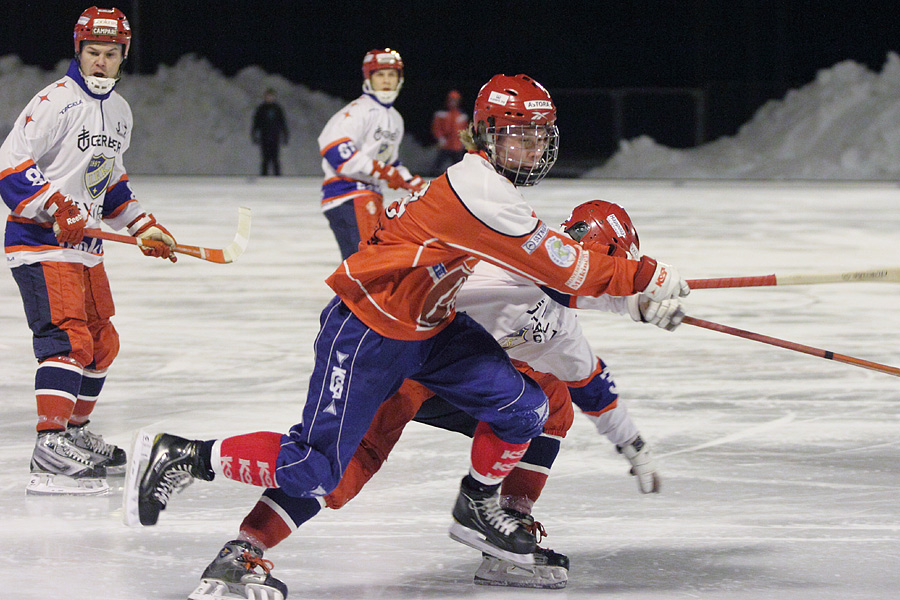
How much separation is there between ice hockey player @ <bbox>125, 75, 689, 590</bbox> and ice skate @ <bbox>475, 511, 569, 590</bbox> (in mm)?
278

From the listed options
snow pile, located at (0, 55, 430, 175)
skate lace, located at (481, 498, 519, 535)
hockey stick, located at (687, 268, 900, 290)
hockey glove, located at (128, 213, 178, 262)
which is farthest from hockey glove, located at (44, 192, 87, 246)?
snow pile, located at (0, 55, 430, 175)

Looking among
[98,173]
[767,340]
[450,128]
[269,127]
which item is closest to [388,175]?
[98,173]

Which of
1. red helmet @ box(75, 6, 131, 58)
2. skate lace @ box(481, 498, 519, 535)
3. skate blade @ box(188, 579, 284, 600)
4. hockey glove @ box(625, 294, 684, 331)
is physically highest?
red helmet @ box(75, 6, 131, 58)

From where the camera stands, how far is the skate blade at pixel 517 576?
3053mm

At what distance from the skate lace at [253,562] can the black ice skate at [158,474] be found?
Result: 20 cm

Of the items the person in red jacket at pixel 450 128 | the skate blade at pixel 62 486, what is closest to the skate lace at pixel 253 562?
the skate blade at pixel 62 486

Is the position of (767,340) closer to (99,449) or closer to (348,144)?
(99,449)

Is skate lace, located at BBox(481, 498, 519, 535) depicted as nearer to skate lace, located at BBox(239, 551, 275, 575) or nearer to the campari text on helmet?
skate lace, located at BBox(239, 551, 275, 575)

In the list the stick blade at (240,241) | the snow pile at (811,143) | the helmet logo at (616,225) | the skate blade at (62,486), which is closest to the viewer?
the helmet logo at (616,225)

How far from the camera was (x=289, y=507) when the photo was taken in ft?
9.57

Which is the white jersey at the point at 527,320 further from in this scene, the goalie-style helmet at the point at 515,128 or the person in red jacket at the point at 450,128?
the person in red jacket at the point at 450,128

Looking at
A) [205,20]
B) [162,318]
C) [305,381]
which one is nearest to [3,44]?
[205,20]

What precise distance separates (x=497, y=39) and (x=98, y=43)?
1934 cm

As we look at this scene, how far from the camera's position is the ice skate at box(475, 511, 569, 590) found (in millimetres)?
3059
